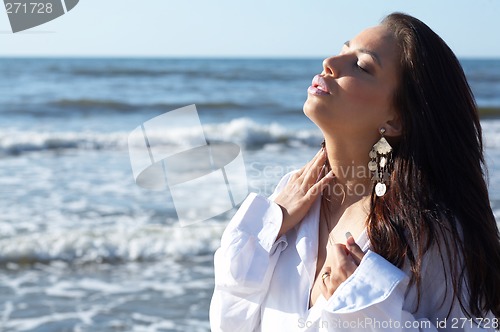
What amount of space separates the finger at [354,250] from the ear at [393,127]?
0.34m

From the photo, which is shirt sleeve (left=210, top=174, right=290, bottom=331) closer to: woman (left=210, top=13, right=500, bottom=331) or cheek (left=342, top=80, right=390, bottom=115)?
woman (left=210, top=13, right=500, bottom=331)

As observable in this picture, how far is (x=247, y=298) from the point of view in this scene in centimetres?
203

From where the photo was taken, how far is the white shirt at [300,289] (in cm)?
176

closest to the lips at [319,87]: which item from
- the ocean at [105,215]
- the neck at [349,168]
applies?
the neck at [349,168]

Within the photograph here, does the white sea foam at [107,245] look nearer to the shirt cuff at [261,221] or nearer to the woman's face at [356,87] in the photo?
the shirt cuff at [261,221]

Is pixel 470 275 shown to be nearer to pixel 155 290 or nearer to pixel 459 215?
pixel 459 215

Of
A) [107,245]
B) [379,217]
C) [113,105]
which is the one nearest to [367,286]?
[379,217]

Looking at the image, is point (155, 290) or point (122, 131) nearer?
point (155, 290)

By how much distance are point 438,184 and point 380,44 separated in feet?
1.40

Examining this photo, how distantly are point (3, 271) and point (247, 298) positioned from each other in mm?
4055

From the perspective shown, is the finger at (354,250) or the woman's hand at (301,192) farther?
the woman's hand at (301,192)

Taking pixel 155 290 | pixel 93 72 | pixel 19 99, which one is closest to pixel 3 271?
pixel 155 290

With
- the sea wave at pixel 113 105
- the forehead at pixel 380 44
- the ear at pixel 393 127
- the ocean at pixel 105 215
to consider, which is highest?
the forehead at pixel 380 44

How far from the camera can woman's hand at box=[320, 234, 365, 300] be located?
6.01 ft
